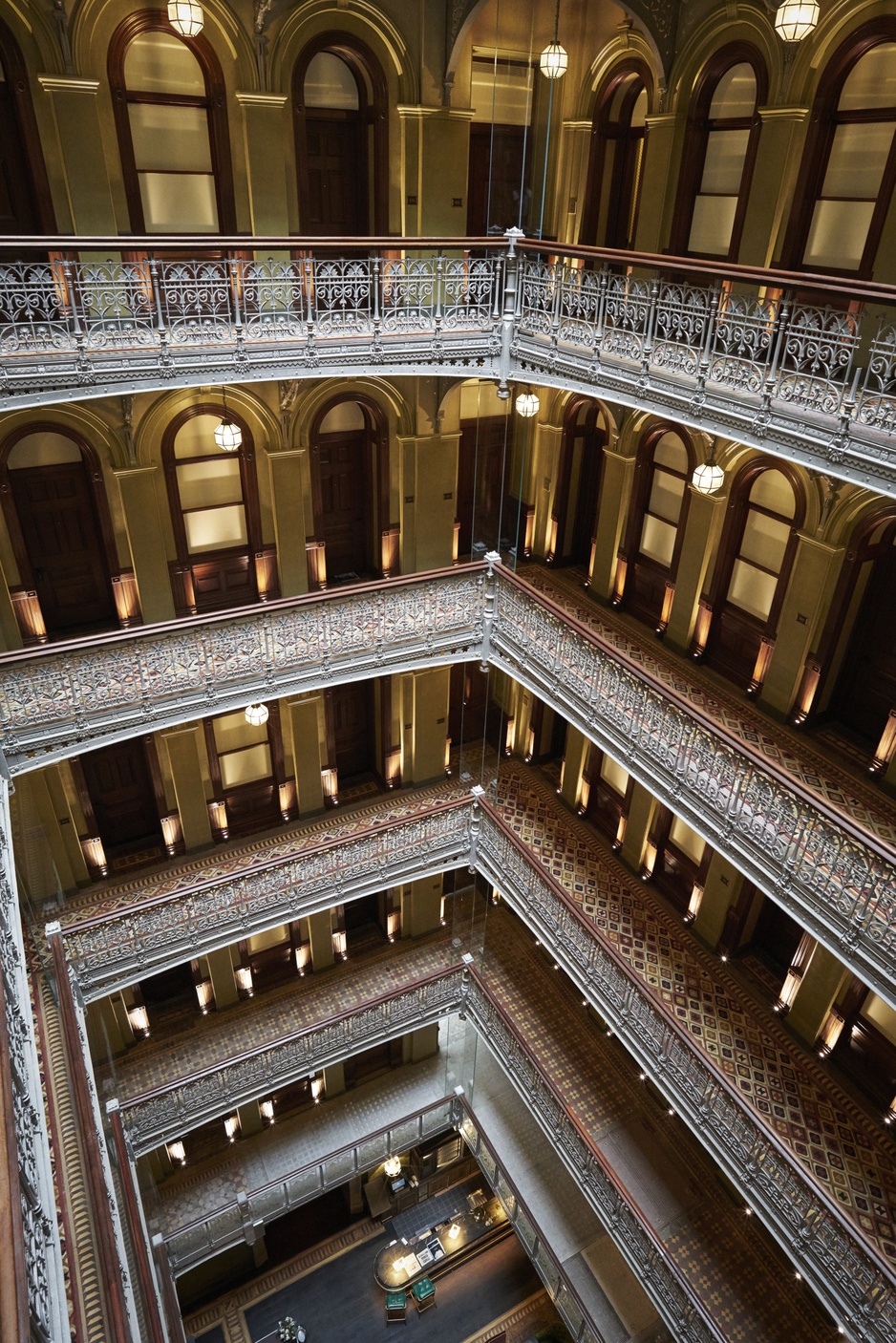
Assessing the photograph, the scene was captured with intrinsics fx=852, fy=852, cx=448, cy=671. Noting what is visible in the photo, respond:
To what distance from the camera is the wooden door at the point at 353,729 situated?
1125cm

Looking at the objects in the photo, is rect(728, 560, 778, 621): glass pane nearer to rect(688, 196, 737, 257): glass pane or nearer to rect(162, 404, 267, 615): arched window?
rect(688, 196, 737, 257): glass pane

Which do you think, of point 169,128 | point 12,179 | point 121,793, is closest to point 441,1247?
point 121,793

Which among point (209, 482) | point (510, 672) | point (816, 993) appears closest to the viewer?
point (816, 993)

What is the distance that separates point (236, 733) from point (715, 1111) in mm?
6510

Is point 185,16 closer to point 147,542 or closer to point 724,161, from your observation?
point 147,542

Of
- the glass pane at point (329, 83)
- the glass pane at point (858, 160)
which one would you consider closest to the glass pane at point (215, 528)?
the glass pane at point (329, 83)

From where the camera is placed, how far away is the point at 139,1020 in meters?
10.9

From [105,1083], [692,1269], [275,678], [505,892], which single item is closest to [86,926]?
[105,1083]

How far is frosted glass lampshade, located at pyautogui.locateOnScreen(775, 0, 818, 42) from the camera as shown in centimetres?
642

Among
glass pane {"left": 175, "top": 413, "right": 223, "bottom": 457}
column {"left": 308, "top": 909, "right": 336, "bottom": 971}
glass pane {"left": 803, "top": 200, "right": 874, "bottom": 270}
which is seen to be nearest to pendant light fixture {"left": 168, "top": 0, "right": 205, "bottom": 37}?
glass pane {"left": 175, "top": 413, "right": 223, "bottom": 457}

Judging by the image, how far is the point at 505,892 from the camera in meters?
10.9

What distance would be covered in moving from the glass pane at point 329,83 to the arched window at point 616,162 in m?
2.84

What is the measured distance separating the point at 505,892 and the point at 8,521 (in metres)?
7.08

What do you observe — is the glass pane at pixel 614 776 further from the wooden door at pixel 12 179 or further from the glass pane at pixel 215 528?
the wooden door at pixel 12 179
